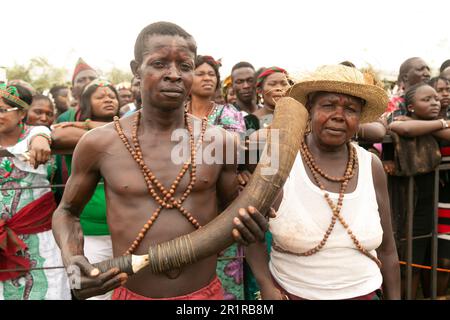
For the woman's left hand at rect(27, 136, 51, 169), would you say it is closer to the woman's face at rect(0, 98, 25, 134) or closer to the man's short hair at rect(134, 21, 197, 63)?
the woman's face at rect(0, 98, 25, 134)

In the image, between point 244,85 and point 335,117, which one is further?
point 244,85

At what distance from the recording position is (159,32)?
199cm

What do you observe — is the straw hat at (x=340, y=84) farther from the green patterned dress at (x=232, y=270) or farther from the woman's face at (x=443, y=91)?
the woman's face at (x=443, y=91)

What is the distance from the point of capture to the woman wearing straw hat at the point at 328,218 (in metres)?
2.37

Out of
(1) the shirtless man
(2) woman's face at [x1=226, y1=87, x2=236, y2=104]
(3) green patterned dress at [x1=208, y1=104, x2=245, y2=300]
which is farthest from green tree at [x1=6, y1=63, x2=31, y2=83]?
(1) the shirtless man

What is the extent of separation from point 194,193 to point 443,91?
3751mm

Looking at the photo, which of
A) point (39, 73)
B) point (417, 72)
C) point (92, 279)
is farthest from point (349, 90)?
point (39, 73)

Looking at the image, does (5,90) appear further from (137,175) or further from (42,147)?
(137,175)

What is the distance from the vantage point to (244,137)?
10.3ft

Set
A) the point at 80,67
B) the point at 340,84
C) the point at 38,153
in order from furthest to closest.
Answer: the point at 80,67 → the point at 38,153 → the point at 340,84

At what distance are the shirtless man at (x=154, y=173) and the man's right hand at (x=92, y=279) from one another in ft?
0.46

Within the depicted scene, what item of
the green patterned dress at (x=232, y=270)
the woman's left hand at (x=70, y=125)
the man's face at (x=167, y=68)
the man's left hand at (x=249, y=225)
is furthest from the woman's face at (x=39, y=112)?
the man's left hand at (x=249, y=225)

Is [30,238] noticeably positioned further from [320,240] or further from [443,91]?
[443,91]

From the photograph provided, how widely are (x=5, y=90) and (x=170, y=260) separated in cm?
223
